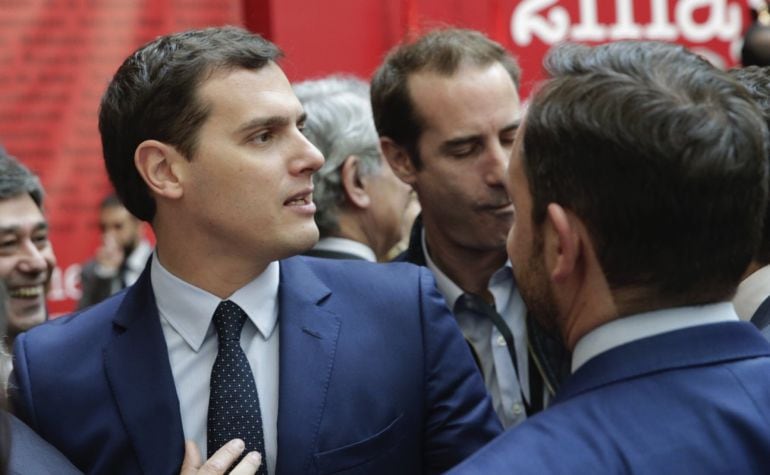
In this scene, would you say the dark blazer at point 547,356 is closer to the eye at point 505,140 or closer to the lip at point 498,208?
the lip at point 498,208

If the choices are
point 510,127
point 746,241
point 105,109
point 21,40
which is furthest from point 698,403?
point 21,40

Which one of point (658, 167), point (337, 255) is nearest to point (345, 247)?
point (337, 255)

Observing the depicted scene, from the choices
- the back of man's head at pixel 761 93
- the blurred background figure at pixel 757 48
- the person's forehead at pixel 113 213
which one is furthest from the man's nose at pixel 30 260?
the person's forehead at pixel 113 213

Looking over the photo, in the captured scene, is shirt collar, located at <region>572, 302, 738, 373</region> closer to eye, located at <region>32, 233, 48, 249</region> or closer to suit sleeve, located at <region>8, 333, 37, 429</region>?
suit sleeve, located at <region>8, 333, 37, 429</region>

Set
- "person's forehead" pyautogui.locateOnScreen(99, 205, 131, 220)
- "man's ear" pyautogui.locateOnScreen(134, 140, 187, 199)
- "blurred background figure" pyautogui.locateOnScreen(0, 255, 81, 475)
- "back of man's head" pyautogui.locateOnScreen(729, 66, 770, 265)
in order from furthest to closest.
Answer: "person's forehead" pyautogui.locateOnScreen(99, 205, 131, 220) < "man's ear" pyautogui.locateOnScreen(134, 140, 187, 199) < "back of man's head" pyautogui.locateOnScreen(729, 66, 770, 265) < "blurred background figure" pyautogui.locateOnScreen(0, 255, 81, 475)

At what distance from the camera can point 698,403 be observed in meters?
1.54

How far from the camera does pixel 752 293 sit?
2217 millimetres

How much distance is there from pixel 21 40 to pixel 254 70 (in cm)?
Answer: 398

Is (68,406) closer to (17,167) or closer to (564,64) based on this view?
(564,64)

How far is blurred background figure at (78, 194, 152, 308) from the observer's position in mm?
6414

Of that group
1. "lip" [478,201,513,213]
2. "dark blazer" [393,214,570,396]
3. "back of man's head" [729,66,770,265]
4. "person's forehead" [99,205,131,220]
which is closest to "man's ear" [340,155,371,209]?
"lip" [478,201,513,213]

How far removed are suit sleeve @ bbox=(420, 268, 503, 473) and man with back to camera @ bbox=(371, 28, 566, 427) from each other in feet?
1.73

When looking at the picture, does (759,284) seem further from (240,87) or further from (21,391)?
(21,391)

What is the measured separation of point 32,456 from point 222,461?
32 centimetres
